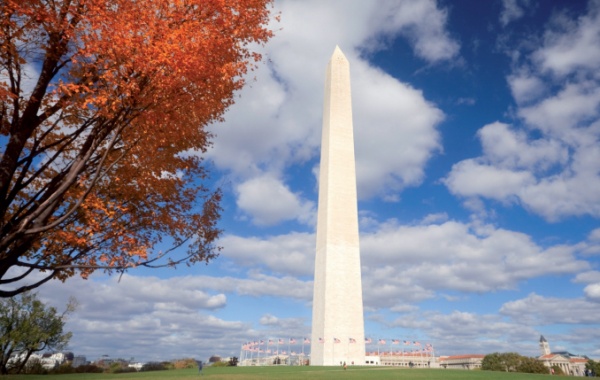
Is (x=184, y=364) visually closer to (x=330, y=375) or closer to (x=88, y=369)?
(x=88, y=369)

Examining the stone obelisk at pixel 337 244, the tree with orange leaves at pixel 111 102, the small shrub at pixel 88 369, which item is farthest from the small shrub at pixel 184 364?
the tree with orange leaves at pixel 111 102

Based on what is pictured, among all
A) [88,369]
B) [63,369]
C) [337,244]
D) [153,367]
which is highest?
[337,244]

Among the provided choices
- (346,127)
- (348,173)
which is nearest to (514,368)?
(348,173)

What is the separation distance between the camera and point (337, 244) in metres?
37.0

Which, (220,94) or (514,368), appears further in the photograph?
(514,368)

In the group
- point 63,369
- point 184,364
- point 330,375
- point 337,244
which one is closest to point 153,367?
point 184,364

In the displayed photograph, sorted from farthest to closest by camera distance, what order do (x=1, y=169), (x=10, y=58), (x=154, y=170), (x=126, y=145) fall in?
(x=154, y=170), (x=126, y=145), (x=10, y=58), (x=1, y=169)

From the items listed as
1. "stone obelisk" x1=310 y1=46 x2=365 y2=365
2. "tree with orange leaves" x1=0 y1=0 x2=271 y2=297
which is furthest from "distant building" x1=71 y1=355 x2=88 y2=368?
"tree with orange leaves" x1=0 y1=0 x2=271 y2=297

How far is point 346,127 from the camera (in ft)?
132

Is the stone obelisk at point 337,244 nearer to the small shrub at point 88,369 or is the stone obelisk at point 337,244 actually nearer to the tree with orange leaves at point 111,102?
the small shrub at point 88,369

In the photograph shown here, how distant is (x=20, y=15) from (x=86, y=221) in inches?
149

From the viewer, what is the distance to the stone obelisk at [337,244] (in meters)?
35.3

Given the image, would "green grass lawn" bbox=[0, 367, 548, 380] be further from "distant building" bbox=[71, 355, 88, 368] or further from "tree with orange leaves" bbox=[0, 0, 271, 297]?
"tree with orange leaves" bbox=[0, 0, 271, 297]

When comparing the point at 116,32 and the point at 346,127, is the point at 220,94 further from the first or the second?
the point at 346,127
